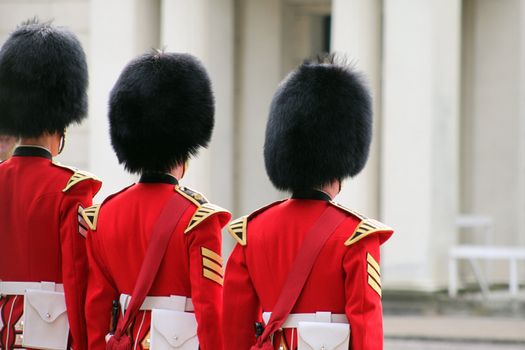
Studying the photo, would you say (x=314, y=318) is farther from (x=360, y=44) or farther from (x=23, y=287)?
(x=360, y=44)

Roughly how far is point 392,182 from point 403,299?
1.17 m

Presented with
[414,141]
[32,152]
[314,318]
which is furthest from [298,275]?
[414,141]

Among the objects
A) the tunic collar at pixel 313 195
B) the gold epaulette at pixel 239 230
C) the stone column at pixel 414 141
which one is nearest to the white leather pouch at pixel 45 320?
the gold epaulette at pixel 239 230

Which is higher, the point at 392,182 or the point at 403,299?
the point at 392,182

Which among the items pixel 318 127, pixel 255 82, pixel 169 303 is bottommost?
pixel 169 303

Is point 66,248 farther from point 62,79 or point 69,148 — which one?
point 69,148

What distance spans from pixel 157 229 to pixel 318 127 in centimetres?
72

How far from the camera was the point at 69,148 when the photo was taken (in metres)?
15.4

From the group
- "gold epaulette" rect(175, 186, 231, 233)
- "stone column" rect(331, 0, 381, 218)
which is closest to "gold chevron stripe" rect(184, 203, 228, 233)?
"gold epaulette" rect(175, 186, 231, 233)

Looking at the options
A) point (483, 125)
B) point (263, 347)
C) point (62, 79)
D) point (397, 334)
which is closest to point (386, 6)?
point (483, 125)

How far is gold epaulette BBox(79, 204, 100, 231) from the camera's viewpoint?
5.30 metres

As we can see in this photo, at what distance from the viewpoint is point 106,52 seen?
14766mm

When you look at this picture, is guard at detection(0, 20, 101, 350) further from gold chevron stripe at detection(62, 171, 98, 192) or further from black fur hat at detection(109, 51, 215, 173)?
black fur hat at detection(109, 51, 215, 173)

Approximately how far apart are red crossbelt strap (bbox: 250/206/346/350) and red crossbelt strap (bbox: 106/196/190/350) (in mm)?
488
